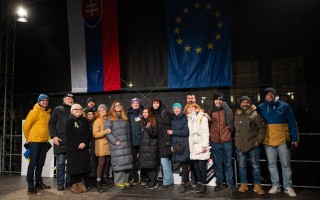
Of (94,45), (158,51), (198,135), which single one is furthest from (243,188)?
(94,45)

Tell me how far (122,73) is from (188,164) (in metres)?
3.25

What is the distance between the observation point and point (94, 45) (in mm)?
7391

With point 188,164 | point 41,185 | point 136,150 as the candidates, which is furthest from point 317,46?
point 41,185

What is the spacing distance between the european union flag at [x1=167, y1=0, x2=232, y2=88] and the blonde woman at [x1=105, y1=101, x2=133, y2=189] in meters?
1.75

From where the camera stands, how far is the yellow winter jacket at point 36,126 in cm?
555

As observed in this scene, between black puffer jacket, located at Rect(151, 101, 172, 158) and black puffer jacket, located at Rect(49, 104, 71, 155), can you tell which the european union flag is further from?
black puffer jacket, located at Rect(49, 104, 71, 155)

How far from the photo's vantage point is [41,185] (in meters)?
5.82

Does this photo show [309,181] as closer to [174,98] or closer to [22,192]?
[174,98]

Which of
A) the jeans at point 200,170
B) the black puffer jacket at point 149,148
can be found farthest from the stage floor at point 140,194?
the black puffer jacket at point 149,148

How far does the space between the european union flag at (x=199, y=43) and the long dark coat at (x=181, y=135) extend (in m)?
1.53

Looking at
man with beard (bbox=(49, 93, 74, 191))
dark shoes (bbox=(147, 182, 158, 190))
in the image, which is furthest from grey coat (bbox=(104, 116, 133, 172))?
man with beard (bbox=(49, 93, 74, 191))

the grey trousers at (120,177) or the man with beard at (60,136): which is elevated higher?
the man with beard at (60,136)

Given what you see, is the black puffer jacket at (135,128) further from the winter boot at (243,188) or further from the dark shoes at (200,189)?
the winter boot at (243,188)

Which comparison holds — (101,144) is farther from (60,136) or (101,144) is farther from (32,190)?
(32,190)
